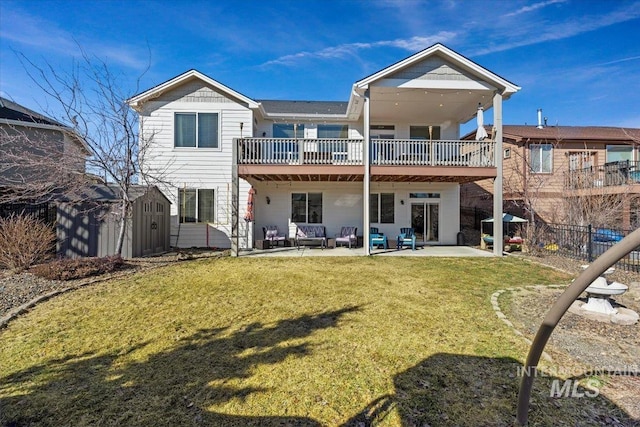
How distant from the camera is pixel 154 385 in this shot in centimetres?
319

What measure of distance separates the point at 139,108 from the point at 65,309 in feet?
34.6

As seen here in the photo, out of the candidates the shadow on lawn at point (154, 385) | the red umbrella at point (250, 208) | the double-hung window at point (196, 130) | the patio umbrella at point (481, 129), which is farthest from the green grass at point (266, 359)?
the double-hung window at point (196, 130)

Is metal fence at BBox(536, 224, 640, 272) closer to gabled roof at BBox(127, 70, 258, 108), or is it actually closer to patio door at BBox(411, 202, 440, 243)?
patio door at BBox(411, 202, 440, 243)

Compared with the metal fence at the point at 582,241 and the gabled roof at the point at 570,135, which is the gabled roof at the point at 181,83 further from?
the gabled roof at the point at 570,135

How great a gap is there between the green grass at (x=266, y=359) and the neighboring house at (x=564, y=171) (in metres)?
10.8

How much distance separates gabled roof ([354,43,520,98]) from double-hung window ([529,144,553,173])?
6629 mm

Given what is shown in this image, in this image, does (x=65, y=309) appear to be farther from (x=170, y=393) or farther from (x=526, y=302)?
(x=526, y=302)

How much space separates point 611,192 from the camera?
42.7ft

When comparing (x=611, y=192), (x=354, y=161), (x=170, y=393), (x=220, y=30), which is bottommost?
(x=170, y=393)

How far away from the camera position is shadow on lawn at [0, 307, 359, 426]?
2.69 metres

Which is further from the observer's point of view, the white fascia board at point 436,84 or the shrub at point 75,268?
the white fascia board at point 436,84

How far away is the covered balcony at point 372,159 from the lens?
11578 millimetres

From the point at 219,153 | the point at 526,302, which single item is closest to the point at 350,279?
the point at 526,302

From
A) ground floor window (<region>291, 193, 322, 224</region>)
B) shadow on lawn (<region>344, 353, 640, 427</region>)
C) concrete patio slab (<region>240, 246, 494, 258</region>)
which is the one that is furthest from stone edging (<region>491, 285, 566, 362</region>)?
ground floor window (<region>291, 193, 322, 224</region>)
